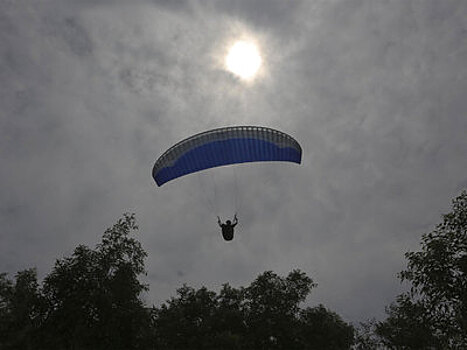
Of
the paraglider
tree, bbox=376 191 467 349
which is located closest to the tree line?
tree, bbox=376 191 467 349

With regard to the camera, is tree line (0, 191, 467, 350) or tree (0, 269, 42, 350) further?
→ tree (0, 269, 42, 350)

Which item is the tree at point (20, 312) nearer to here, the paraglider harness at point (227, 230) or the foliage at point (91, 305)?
the foliage at point (91, 305)

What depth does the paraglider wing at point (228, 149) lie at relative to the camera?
23219 millimetres

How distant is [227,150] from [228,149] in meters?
0.08

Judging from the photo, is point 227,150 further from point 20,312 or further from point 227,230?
point 20,312

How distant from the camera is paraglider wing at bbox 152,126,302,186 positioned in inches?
914

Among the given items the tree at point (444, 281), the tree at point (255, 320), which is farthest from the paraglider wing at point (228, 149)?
the tree at point (255, 320)

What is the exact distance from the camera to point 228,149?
77.0 ft

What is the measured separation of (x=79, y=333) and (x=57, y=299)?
13.3 ft

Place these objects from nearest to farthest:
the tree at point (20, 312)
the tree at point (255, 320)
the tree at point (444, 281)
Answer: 1. the tree at point (444, 281)
2. the tree at point (20, 312)
3. the tree at point (255, 320)

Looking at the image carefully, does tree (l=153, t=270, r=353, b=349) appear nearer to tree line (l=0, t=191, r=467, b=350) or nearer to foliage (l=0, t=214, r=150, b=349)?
tree line (l=0, t=191, r=467, b=350)

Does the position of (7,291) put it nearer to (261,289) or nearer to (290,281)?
(261,289)

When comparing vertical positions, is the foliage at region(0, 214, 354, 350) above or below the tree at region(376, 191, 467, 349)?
above

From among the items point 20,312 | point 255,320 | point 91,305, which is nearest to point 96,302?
point 91,305
